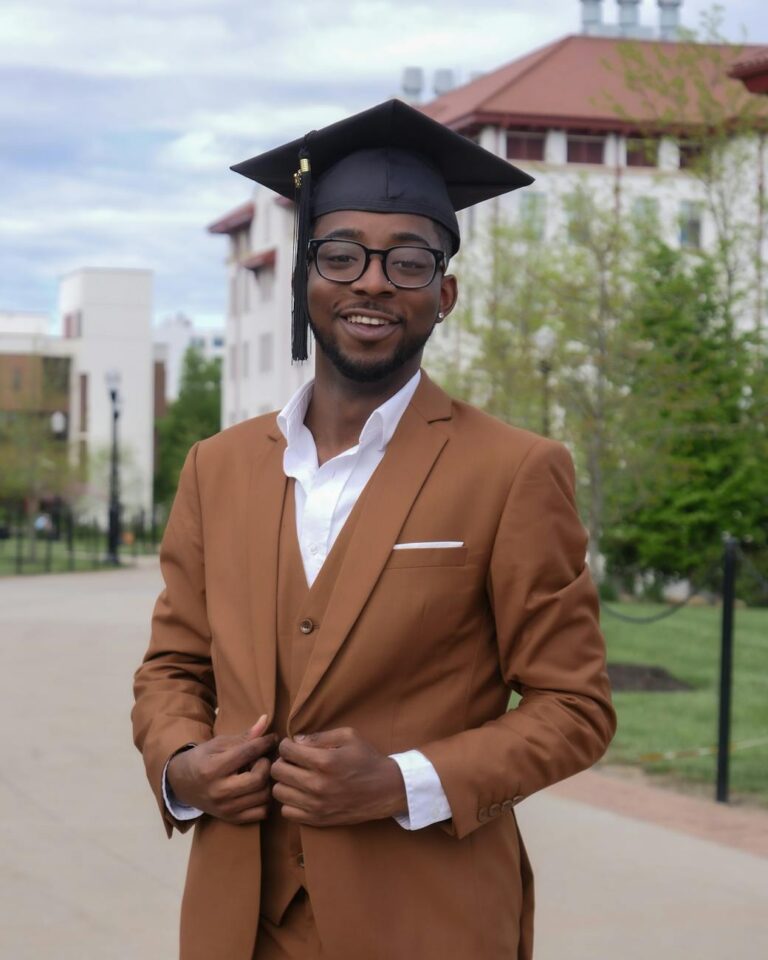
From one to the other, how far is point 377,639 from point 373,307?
571mm

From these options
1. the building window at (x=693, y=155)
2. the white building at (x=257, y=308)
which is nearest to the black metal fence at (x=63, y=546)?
the white building at (x=257, y=308)

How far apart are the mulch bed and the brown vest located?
1053cm

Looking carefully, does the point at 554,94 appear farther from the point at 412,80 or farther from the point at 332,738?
the point at 332,738

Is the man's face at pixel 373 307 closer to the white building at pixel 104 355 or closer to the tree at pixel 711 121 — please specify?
the tree at pixel 711 121

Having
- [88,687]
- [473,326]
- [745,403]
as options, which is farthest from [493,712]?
[745,403]

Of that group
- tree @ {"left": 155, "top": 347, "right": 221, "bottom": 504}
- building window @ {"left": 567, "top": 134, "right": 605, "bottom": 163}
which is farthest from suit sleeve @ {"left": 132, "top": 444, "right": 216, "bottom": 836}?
tree @ {"left": 155, "top": 347, "right": 221, "bottom": 504}

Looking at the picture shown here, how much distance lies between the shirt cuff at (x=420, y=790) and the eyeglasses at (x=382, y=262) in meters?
0.80

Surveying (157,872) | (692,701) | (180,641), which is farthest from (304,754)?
(692,701)

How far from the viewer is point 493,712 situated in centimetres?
278

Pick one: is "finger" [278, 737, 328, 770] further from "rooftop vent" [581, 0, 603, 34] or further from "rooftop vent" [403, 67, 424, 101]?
"rooftop vent" [403, 67, 424, 101]

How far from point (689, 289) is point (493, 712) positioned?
808 inches

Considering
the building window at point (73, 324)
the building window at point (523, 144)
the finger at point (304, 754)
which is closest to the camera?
the finger at point (304, 754)

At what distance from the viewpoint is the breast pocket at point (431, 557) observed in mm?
2711

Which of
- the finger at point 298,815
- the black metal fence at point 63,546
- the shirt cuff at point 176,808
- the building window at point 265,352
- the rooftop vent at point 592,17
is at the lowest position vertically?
the black metal fence at point 63,546
